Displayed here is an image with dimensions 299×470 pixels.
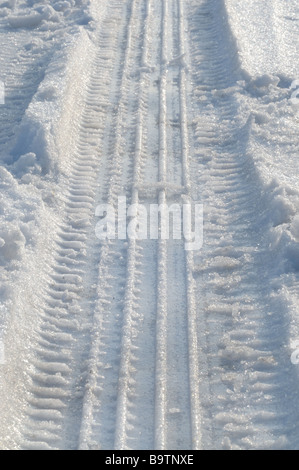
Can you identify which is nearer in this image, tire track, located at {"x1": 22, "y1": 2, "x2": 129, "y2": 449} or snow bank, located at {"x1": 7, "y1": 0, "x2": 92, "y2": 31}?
tire track, located at {"x1": 22, "y1": 2, "x2": 129, "y2": 449}

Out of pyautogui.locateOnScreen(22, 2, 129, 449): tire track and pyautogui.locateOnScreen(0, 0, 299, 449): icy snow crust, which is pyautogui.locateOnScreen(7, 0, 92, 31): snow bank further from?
pyautogui.locateOnScreen(22, 2, 129, 449): tire track

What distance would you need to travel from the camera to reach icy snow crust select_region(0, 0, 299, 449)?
4.27 m

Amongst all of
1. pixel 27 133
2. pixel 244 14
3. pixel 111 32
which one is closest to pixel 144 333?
pixel 27 133

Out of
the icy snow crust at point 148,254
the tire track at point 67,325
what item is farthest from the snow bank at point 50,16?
the tire track at point 67,325

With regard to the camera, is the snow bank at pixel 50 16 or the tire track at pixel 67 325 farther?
the snow bank at pixel 50 16

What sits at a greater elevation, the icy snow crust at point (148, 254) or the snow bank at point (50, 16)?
the snow bank at point (50, 16)

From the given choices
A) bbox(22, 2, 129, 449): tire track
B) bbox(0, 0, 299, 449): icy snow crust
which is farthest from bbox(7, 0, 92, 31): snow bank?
bbox(22, 2, 129, 449): tire track

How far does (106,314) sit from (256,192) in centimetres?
205

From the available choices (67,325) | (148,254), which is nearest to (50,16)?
(148,254)

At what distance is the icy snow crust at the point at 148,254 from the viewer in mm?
4273

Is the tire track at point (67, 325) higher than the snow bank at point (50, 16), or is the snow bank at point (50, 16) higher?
the snow bank at point (50, 16)

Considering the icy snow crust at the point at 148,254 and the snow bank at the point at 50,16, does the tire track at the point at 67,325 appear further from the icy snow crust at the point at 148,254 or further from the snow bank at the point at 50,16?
the snow bank at the point at 50,16

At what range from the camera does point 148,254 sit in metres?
5.64

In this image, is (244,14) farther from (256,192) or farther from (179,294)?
(179,294)
